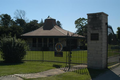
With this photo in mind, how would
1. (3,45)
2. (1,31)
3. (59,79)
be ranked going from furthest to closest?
(1,31) → (3,45) → (59,79)

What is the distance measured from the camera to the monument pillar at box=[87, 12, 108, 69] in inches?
342

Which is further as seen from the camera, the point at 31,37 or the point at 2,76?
the point at 31,37

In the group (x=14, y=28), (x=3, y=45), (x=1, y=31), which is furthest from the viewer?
(x=14, y=28)

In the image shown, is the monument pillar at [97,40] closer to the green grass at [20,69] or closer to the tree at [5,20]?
the green grass at [20,69]

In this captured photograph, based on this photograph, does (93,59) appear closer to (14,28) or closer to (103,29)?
(103,29)

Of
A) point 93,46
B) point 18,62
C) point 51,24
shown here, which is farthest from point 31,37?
point 93,46

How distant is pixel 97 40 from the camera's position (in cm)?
879

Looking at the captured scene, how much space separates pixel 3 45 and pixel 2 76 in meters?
4.90

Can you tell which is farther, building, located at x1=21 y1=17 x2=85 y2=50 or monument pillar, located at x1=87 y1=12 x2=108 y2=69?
building, located at x1=21 y1=17 x2=85 y2=50

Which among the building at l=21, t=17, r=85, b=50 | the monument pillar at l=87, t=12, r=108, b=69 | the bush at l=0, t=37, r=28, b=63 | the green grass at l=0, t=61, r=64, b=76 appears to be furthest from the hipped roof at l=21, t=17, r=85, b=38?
the monument pillar at l=87, t=12, r=108, b=69

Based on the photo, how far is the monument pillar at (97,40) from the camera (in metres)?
8.70

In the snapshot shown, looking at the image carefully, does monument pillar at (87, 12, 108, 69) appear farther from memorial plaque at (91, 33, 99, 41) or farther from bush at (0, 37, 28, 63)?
bush at (0, 37, 28, 63)

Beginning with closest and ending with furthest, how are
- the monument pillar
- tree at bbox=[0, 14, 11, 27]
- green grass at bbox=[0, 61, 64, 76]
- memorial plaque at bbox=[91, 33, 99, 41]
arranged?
green grass at bbox=[0, 61, 64, 76]
the monument pillar
memorial plaque at bbox=[91, 33, 99, 41]
tree at bbox=[0, 14, 11, 27]

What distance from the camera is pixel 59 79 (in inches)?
262
